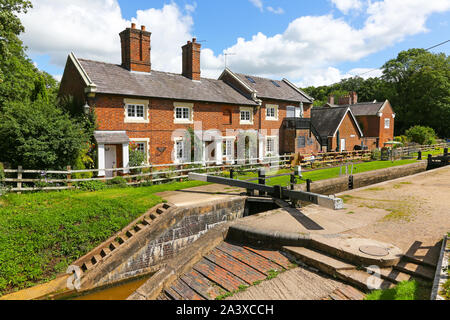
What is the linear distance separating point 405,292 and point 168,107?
1645 centimetres

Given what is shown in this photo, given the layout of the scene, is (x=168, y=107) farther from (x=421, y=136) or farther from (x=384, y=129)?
(x=421, y=136)

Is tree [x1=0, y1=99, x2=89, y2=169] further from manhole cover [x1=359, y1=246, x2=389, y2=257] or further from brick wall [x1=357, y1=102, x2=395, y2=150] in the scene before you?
brick wall [x1=357, y1=102, x2=395, y2=150]

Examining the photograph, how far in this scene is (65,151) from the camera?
13.2m

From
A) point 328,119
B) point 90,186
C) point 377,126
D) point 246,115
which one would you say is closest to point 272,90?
point 246,115

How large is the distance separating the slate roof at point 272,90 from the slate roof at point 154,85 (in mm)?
2474

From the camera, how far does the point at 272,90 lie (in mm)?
27281

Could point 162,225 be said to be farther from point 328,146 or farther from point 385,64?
point 385,64

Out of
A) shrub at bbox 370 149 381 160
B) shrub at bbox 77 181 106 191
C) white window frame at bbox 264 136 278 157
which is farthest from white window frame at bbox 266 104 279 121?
shrub at bbox 77 181 106 191

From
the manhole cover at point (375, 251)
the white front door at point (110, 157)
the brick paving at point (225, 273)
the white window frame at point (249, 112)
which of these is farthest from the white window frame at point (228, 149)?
the manhole cover at point (375, 251)

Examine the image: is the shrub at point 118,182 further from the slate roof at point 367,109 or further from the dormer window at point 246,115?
the slate roof at point 367,109
